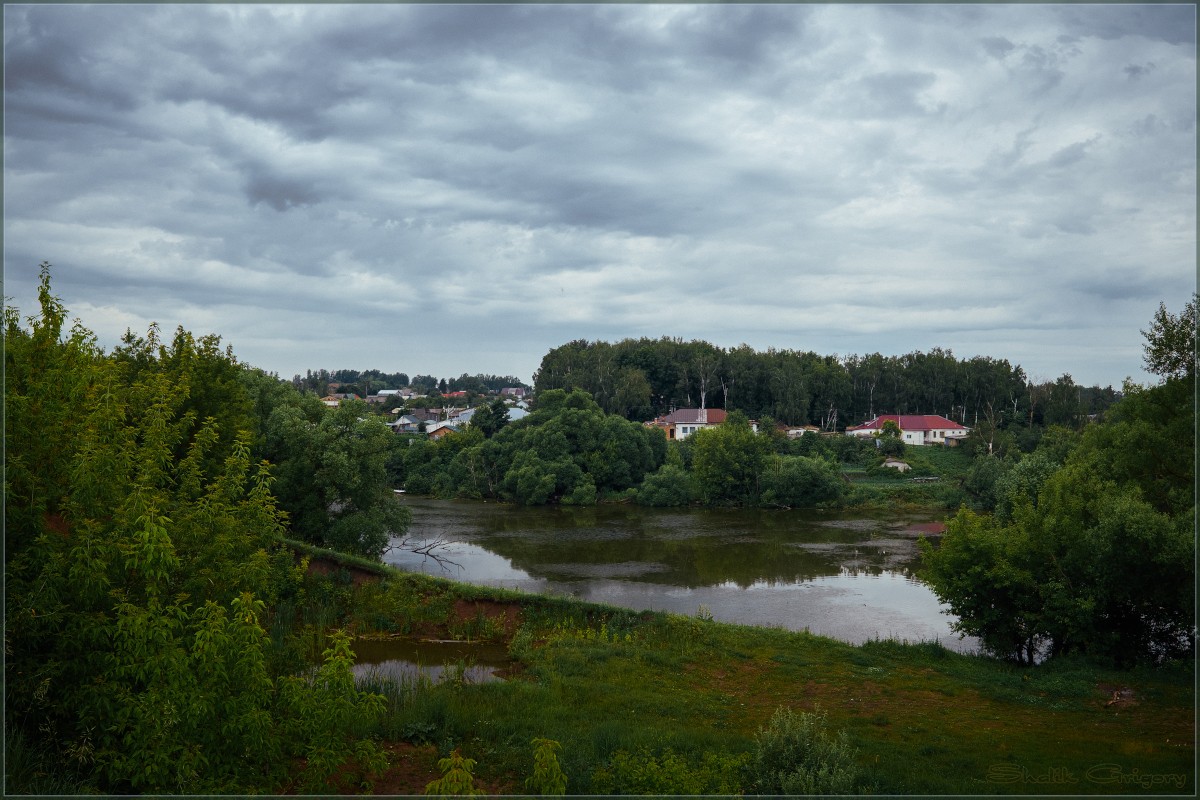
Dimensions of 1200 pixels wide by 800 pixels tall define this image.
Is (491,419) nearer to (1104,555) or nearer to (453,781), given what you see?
(1104,555)

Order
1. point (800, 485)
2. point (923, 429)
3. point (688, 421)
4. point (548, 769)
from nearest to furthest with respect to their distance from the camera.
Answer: point (548, 769), point (800, 485), point (923, 429), point (688, 421)

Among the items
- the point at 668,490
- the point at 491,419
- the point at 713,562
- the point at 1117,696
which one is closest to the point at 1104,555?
the point at 1117,696

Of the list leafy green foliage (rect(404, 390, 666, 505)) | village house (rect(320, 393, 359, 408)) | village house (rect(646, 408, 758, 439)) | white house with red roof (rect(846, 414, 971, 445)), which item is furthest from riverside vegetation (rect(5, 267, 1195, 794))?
white house with red roof (rect(846, 414, 971, 445))

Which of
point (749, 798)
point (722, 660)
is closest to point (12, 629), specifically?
point (749, 798)

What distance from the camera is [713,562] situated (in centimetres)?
3203

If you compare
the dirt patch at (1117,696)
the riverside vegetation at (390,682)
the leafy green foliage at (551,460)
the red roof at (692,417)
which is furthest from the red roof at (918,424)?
the dirt patch at (1117,696)

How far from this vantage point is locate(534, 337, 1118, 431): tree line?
82500mm

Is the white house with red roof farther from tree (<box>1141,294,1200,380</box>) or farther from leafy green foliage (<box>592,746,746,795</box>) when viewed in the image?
leafy green foliage (<box>592,746,746,795</box>)

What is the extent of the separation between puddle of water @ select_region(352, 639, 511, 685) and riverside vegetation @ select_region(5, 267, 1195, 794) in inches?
24.5

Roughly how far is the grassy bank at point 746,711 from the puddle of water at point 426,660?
0.57 meters

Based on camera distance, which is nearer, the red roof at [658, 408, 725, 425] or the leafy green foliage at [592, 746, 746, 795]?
the leafy green foliage at [592, 746, 746, 795]

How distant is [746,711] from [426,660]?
7165mm

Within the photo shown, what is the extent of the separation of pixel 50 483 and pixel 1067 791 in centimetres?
1221

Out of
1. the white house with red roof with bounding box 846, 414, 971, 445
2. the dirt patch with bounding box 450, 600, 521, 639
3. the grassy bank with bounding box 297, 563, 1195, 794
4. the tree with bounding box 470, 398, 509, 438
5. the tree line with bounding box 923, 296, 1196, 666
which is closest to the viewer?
the grassy bank with bounding box 297, 563, 1195, 794
